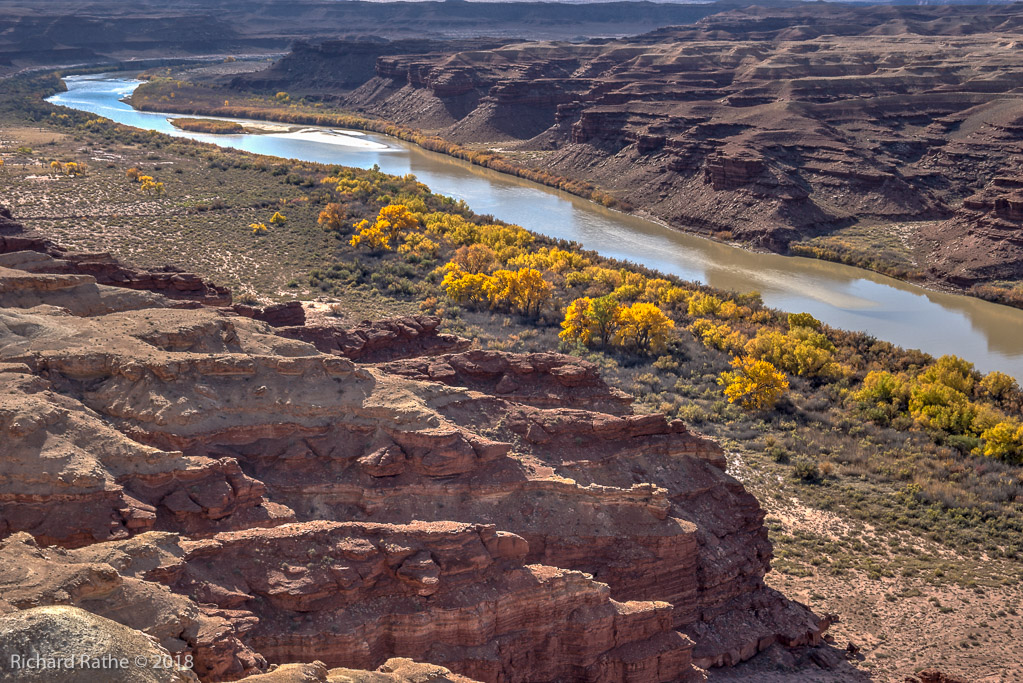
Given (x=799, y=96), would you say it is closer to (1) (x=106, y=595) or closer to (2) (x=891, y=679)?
(2) (x=891, y=679)

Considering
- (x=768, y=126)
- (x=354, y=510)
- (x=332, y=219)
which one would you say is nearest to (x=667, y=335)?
(x=354, y=510)

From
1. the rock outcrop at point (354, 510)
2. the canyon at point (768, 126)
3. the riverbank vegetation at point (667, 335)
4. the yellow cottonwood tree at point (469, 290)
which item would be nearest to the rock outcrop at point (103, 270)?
the rock outcrop at point (354, 510)

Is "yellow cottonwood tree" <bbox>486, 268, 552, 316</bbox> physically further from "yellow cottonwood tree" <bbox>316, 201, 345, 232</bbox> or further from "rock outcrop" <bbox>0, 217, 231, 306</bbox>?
"rock outcrop" <bbox>0, 217, 231, 306</bbox>

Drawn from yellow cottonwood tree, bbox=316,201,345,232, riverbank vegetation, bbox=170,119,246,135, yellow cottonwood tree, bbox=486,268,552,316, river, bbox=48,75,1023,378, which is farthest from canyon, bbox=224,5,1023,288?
yellow cottonwood tree, bbox=316,201,345,232

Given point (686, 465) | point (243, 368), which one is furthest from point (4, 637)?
point (686, 465)

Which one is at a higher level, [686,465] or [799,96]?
[799,96]
